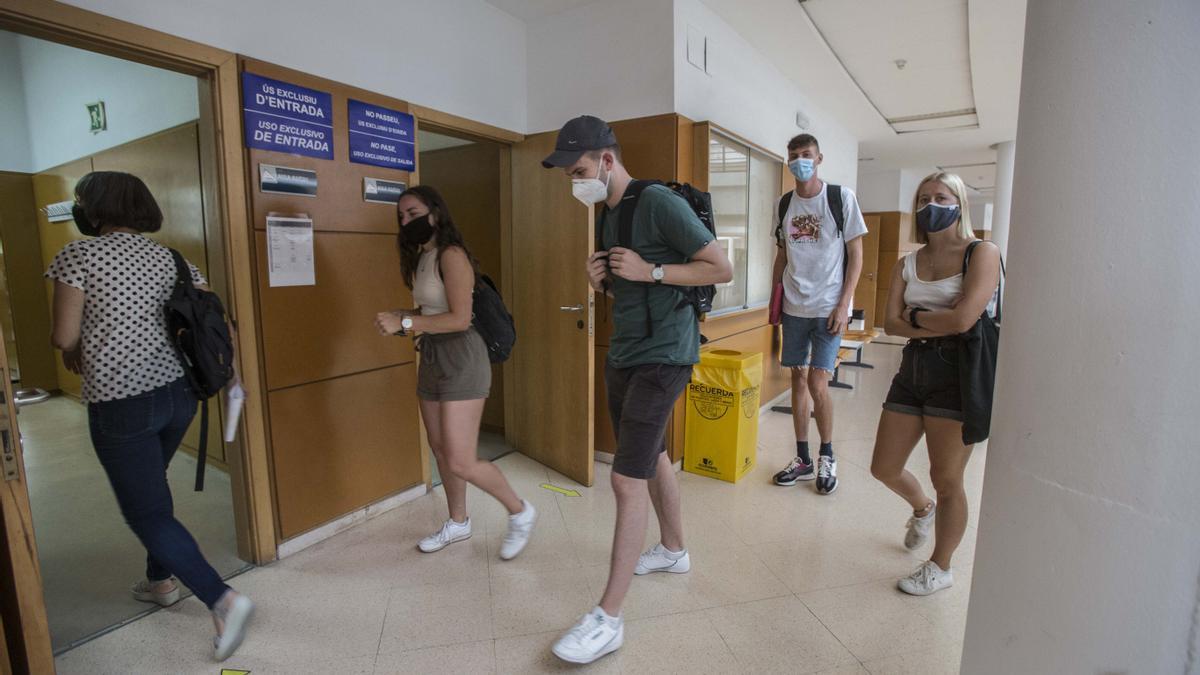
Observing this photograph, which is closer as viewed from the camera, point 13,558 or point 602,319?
point 13,558

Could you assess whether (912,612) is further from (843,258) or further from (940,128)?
(940,128)

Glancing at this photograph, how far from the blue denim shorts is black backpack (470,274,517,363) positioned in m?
1.68

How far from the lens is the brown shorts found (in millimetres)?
2244

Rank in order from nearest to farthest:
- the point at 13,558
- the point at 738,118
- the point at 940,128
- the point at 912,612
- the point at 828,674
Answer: the point at 13,558 < the point at 828,674 < the point at 912,612 < the point at 738,118 < the point at 940,128

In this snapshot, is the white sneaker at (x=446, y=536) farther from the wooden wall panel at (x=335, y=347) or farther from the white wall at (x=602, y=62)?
the white wall at (x=602, y=62)

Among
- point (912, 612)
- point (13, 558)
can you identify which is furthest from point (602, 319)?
point (13, 558)

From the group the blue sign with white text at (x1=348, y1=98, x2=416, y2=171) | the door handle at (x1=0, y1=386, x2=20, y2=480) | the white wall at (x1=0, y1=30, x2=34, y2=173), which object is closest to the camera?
the door handle at (x1=0, y1=386, x2=20, y2=480)

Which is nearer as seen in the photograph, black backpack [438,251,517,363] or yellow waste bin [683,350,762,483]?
black backpack [438,251,517,363]

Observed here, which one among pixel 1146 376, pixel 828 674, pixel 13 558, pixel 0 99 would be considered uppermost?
pixel 0 99

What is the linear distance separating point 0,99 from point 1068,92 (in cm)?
686

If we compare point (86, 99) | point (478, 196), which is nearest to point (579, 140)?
point (478, 196)

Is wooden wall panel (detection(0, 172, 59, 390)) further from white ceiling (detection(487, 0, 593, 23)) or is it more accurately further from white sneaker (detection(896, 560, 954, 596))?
white sneaker (detection(896, 560, 954, 596))

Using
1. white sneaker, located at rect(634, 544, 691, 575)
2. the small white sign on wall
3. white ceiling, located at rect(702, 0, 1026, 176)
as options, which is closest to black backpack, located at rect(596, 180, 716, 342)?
white sneaker, located at rect(634, 544, 691, 575)

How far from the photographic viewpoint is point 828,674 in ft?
5.76
